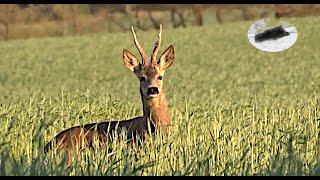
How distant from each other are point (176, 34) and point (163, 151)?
100 ft

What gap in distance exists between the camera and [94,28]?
1887 inches

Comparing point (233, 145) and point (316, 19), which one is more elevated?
point (316, 19)

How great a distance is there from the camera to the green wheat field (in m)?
6.98

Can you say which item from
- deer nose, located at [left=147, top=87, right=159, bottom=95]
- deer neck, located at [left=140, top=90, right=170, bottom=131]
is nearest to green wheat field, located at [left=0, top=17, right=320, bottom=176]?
deer neck, located at [left=140, top=90, right=170, bottom=131]

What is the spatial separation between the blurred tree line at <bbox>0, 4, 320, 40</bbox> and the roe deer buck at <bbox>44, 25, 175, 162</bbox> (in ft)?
112

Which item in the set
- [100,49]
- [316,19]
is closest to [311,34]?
[316,19]

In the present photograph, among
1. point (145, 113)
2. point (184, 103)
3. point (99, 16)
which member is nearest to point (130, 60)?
→ point (145, 113)

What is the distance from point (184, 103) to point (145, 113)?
5026mm

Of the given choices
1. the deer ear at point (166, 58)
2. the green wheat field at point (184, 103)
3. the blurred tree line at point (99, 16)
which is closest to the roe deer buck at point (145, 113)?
the deer ear at point (166, 58)

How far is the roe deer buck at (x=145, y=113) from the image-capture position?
28.2ft

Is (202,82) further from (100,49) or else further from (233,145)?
(233,145)

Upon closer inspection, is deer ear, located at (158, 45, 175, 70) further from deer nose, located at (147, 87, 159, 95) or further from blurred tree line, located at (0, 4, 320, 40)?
blurred tree line, located at (0, 4, 320, 40)

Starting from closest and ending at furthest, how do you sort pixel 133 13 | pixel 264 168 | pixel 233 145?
pixel 264 168, pixel 233 145, pixel 133 13
